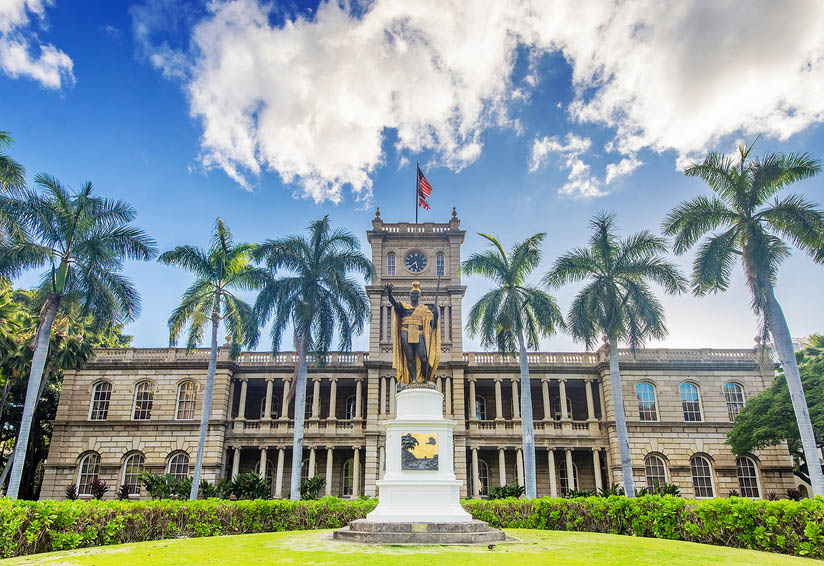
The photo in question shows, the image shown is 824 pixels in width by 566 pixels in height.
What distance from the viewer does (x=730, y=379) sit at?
3066 centimetres

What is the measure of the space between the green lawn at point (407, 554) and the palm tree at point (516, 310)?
1187cm

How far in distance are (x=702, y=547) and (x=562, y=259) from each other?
1393 centimetres

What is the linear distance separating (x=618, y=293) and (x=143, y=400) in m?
26.2

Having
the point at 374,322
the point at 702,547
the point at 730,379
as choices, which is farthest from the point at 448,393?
the point at 702,547

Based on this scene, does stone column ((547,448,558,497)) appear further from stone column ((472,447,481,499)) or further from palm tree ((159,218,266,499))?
palm tree ((159,218,266,499))

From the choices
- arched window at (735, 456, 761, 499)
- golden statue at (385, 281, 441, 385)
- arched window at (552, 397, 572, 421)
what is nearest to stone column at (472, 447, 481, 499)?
arched window at (552, 397, 572, 421)

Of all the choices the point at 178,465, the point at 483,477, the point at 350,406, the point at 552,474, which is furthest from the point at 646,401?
the point at 178,465

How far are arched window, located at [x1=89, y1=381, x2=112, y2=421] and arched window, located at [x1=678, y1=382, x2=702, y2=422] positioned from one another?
106ft

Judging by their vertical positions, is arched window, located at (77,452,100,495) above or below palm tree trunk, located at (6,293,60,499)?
below

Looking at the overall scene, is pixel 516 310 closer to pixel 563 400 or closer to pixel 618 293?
pixel 618 293

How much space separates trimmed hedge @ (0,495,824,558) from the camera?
33.0ft

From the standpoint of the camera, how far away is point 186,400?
31172 millimetres

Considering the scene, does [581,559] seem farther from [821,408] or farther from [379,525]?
[821,408]

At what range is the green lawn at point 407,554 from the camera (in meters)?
8.21
